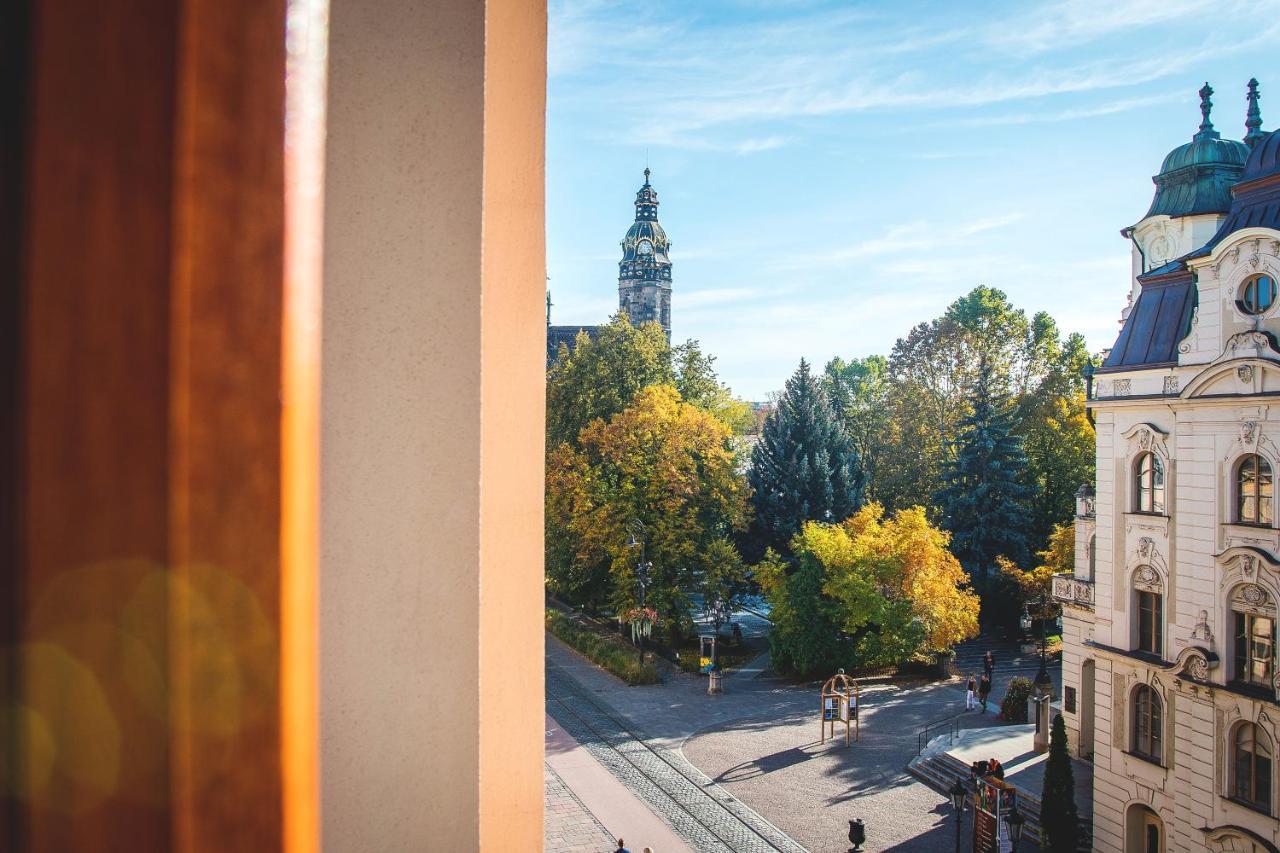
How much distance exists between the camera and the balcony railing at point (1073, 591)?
60.7 feet

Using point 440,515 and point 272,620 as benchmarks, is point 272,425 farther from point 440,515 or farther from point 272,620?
point 440,515

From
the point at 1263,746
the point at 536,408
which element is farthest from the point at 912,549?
the point at 536,408

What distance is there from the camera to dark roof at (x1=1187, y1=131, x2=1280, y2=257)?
48.3ft

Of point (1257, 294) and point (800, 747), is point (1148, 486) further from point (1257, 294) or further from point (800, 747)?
point (800, 747)

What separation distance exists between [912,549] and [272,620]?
2705cm

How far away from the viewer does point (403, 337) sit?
4.23 feet

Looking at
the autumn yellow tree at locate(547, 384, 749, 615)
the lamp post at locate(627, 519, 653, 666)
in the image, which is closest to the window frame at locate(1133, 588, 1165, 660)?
the autumn yellow tree at locate(547, 384, 749, 615)

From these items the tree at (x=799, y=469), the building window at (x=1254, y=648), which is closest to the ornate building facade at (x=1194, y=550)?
the building window at (x=1254, y=648)

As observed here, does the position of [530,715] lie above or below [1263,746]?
above

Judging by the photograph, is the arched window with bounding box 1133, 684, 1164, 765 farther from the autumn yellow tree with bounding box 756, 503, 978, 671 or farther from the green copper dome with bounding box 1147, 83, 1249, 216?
the green copper dome with bounding box 1147, 83, 1249, 216

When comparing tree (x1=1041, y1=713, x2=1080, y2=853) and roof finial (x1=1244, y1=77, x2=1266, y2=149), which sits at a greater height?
roof finial (x1=1244, y1=77, x2=1266, y2=149)

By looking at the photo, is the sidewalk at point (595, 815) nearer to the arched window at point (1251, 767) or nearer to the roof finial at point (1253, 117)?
the arched window at point (1251, 767)

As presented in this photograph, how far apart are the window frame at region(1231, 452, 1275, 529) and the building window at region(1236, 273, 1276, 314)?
2394mm

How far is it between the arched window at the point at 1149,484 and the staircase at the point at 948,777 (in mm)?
6382
